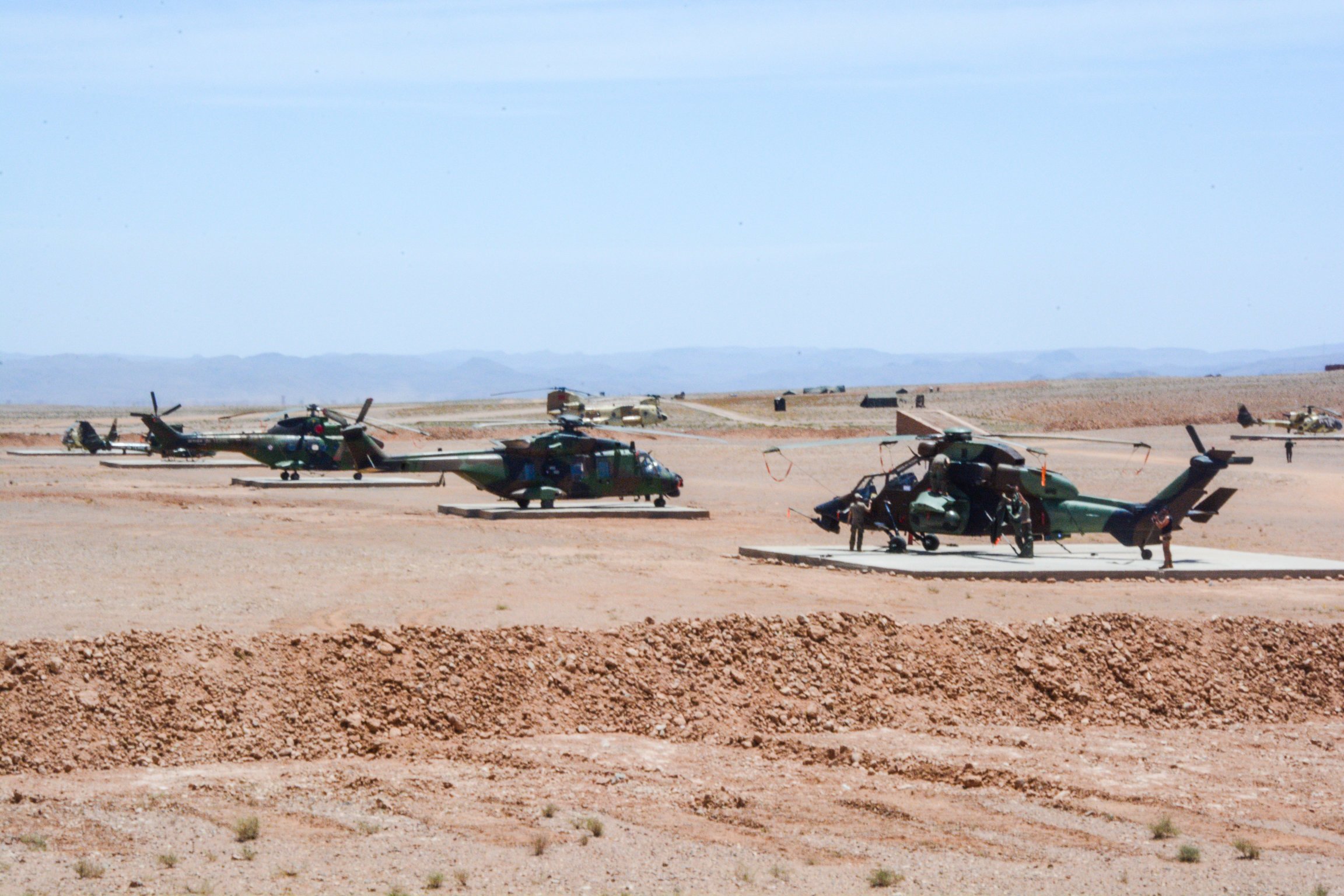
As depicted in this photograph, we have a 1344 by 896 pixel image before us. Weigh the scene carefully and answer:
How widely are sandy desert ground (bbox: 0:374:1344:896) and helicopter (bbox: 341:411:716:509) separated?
8235 millimetres

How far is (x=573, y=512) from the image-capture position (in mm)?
31922

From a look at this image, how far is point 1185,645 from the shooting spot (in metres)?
15.9

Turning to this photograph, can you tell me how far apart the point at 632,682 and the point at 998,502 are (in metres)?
10.9

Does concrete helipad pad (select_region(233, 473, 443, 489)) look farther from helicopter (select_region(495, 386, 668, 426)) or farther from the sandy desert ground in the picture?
helicopter (select_region(495, 386, 668, 426))

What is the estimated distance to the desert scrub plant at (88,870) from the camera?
8797mm

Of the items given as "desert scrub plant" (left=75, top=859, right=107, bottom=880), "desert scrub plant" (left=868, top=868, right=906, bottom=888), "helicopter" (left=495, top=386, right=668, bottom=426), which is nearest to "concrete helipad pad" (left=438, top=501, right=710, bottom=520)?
"desert scrub plant" (left=75, top=859, right=107, bottom=880)

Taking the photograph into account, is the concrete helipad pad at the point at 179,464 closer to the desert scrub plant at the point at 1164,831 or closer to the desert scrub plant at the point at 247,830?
the desert scrub plant at the point at 247,830

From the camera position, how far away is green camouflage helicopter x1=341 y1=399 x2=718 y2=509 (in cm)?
3198

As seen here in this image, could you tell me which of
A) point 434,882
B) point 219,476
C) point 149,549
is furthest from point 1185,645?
point 219,476

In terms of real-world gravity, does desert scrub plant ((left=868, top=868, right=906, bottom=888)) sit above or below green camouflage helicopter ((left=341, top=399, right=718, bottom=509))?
below

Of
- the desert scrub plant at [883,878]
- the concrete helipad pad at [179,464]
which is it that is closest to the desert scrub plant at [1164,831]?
the desert scrub plant at [883,878]

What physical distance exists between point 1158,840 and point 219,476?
129 feet

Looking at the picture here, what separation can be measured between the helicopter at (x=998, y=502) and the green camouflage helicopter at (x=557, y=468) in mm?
9182

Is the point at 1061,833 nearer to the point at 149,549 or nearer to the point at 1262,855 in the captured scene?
the point at 1262,855
